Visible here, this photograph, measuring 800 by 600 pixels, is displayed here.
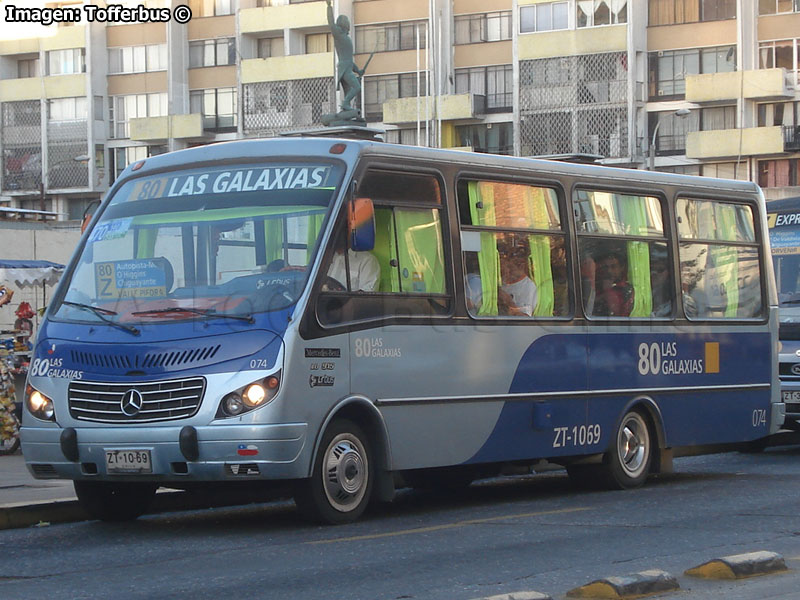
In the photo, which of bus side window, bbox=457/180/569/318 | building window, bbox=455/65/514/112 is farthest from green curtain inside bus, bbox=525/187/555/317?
building window, bbox=455/65/514/112

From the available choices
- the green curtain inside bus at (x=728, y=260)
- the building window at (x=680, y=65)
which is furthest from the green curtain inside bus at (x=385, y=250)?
the building window at (x=680, y=65)

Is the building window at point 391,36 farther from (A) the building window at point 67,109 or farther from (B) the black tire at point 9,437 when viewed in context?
(B) the black tire at point 9,437

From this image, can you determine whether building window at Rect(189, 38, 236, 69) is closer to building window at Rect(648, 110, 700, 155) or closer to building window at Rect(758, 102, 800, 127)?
building window at Rect(648, 110, 700, 155)

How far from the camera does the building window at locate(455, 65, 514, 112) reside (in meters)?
66.4

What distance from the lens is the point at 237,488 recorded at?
11.5m

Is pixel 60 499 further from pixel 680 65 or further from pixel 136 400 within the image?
pixel 680 65

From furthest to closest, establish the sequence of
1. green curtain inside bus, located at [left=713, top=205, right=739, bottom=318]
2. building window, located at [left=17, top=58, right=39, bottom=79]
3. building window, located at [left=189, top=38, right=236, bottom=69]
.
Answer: building window, located at [left=17, top=58, right=39, bottom=79] → building window, located at [left=189, top=38, right=236, bottom=69] → green curtain inside bus, located at [left=713, top=205, right=739, bottom=318]

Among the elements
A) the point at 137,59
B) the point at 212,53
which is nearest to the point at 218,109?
the point at 212,53

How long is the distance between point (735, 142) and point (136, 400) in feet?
174

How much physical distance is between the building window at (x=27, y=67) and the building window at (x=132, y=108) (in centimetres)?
454

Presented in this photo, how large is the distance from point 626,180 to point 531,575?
668 centimetres

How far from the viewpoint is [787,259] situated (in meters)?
20.0

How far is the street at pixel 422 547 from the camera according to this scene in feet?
27.8

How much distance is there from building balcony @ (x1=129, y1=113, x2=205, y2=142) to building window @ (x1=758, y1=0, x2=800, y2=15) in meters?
25.6
